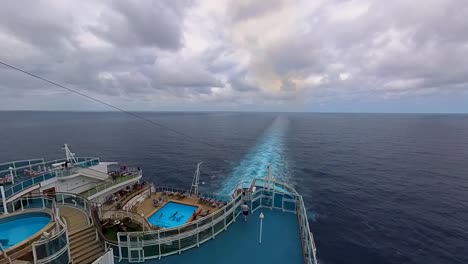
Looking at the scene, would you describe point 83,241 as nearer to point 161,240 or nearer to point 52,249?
point 52,249

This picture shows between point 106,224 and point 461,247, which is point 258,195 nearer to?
point 106,224


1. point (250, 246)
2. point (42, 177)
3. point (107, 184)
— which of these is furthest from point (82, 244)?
point (42, 177)

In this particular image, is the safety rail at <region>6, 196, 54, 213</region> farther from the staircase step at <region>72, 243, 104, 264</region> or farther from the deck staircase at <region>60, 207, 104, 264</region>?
the staircase step at <region>72, 243, 104, 264</region>

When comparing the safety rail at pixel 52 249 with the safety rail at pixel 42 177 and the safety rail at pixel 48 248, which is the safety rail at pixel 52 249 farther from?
the safety rail at pixel 42 177

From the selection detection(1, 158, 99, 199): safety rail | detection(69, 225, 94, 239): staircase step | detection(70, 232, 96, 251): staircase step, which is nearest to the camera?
detection(70, 232, 96, 251): staircase step

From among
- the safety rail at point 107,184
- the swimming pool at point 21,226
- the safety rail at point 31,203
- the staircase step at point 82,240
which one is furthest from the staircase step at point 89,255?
the safety rail at point 107,184

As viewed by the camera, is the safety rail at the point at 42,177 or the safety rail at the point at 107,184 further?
the safety rail at the point at 107,184

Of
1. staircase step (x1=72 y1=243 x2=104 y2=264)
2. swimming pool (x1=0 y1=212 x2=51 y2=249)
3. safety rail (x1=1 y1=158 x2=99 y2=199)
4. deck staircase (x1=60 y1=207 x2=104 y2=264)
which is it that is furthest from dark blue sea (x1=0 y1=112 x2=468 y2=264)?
swimming pool (x1=0 y1=212 x2=51 y2=249)
